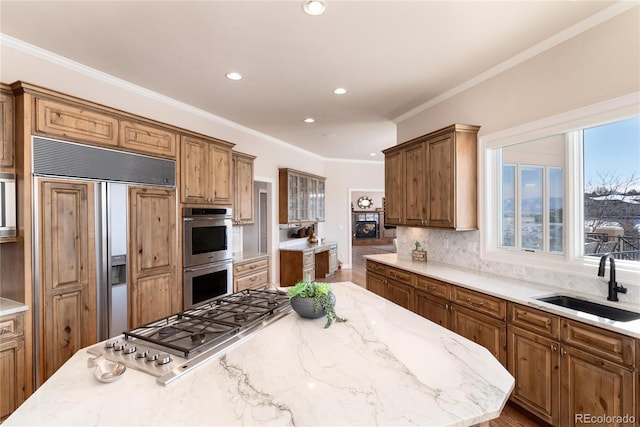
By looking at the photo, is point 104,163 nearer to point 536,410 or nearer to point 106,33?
point 106,33

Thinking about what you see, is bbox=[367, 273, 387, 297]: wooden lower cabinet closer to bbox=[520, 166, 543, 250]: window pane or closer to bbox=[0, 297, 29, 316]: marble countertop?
bbox=[520, 166, 543, 250]: window pane

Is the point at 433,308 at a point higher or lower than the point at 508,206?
lower

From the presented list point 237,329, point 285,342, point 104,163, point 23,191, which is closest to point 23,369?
point 23,191

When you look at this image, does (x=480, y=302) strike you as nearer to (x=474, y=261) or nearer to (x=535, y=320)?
(x=535, y=320)

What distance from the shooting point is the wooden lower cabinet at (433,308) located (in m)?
2.88

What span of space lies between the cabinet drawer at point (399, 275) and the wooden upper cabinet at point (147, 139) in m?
2.77

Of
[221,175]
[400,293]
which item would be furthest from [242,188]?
[400,293]

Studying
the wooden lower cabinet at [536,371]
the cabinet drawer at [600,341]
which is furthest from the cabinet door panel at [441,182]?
the cabinet drawer at [600,341]

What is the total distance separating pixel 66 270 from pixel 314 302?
1.97 m

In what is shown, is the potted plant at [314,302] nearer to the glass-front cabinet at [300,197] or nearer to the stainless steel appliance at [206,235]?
the stainless steel appliance at [206,235]

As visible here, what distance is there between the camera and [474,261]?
3273 mm

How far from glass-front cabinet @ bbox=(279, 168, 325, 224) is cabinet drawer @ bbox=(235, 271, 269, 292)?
5.18 ft

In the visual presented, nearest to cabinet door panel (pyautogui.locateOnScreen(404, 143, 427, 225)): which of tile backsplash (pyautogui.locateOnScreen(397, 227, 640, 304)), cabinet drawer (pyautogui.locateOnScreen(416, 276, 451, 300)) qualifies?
tile backsplash (pyautogui.locateOnScreen(397, 227, 640, 304))

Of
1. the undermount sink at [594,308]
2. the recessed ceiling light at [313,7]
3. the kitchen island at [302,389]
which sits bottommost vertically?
the undermount sink at [594,308]
